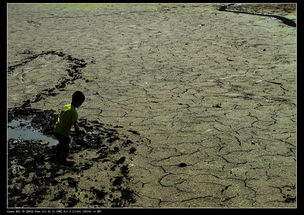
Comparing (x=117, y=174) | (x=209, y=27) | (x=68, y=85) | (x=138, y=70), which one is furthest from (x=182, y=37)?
(x=117, y=174)

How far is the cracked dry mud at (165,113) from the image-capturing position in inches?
132

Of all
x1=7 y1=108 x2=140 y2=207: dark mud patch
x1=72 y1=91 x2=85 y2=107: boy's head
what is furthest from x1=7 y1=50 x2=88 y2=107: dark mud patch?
x1=72 y1=91 x2=85 y2=107: boy's head

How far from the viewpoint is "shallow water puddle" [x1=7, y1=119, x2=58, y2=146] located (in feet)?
14.3

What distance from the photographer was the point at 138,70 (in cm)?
716

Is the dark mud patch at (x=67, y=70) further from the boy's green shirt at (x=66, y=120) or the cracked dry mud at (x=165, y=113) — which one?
the boy's green shirt at (x=66, y=120)

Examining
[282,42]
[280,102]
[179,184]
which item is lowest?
[179,184]

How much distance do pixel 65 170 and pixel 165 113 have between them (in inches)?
71.4

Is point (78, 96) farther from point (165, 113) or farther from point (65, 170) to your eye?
point (165, 113)

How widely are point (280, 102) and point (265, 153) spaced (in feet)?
5.21

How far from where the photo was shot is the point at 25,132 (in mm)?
4527

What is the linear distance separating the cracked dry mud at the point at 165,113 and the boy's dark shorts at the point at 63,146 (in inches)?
4.6

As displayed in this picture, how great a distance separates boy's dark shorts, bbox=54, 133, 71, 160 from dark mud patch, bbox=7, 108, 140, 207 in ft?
0.21

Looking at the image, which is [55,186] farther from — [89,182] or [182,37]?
[182,37]


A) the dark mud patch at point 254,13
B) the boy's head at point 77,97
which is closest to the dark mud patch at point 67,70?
the boy's head at point 77,97
